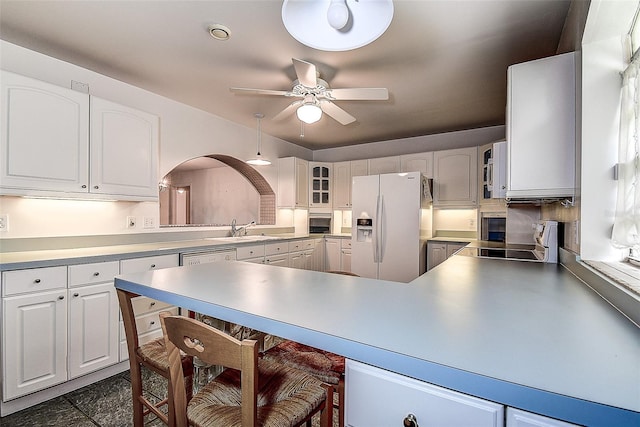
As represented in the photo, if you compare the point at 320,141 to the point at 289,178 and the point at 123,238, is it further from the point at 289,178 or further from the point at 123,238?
the point at 123,238

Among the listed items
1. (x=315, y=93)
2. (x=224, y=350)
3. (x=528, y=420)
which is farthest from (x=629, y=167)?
(x=315, y=93)

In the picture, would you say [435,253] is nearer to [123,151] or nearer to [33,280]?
[123,151]

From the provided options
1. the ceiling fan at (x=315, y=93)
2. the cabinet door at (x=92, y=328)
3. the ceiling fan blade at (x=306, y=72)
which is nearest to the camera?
the ceiling fan blade at (x=306, y=72)

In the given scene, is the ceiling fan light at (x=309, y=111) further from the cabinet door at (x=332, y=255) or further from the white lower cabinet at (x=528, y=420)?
the cabinet door at (x=332, y=255)

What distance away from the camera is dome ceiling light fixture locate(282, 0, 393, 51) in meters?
1.28

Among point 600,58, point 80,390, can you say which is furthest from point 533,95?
point 80,390

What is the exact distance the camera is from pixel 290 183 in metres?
4.57

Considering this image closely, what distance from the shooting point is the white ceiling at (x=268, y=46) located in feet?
5.76

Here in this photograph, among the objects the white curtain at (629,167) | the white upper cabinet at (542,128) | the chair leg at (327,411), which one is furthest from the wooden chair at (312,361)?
the white upper cabinet at (542,128)

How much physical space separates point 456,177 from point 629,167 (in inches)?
Result: 116

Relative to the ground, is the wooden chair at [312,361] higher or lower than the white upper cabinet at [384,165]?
lower

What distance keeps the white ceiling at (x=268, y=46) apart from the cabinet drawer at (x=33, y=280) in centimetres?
158

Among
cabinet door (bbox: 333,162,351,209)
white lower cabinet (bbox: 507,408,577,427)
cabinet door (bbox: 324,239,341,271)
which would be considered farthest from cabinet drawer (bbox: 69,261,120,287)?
cabinet door (bbox: 333,162,351,209)

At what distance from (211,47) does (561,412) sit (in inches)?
101
